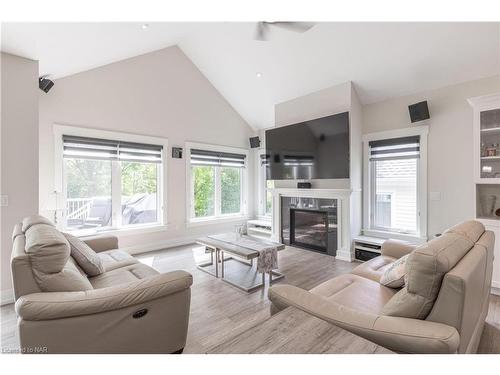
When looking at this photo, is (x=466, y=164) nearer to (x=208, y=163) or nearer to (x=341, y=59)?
(x=341, y=59)

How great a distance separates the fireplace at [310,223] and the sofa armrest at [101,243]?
3135 millimetres

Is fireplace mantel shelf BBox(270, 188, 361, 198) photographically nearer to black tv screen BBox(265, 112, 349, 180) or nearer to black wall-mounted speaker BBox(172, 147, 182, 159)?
black tv screen BBox(265, 112, 349, 180)

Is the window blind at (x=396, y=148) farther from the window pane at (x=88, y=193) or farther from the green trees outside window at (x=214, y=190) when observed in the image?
the window pane at (x=88, y=193)

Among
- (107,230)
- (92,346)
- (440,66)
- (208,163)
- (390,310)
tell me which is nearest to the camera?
(390,310)

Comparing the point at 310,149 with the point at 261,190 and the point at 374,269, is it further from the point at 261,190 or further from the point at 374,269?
the point at 374,269

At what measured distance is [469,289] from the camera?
1.24 meters

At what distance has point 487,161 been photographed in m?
3.10

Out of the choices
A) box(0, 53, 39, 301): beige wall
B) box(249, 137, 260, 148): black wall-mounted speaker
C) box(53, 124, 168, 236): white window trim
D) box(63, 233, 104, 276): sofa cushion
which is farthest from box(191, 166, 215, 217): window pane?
box(63, 233, 104, 276): sofa cushion

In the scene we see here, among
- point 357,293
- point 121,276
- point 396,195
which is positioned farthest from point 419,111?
point 121,276

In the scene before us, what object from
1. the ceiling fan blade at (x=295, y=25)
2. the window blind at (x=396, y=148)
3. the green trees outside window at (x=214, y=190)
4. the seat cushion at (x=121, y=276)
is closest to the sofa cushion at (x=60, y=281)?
the seat cushion at (x=121, y=276)

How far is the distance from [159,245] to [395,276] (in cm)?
404

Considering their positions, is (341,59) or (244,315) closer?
(244,315)

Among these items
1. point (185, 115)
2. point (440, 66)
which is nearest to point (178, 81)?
point (185, 115)

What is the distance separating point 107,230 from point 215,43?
12.1ft
